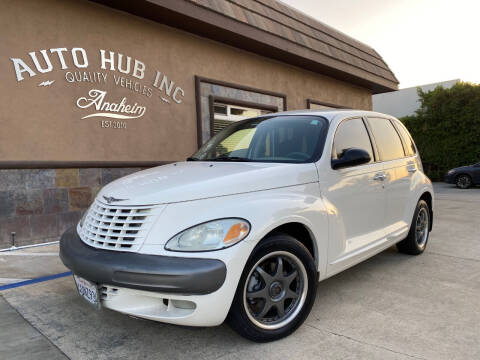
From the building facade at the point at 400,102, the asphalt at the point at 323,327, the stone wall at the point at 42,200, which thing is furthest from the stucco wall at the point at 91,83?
the building facade at the point at 400,102

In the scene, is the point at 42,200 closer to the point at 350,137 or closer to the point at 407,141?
the point at 350,137

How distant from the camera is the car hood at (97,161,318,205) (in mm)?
2451

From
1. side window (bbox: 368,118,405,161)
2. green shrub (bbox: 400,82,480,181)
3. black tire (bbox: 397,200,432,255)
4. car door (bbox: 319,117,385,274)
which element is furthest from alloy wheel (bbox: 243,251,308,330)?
green shrub (bbox: 400,82,480,181)

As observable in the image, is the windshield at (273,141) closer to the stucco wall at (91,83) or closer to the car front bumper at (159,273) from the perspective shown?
the car front bumper at (159,273)

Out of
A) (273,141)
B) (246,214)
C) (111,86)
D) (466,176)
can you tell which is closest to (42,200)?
(111,86)

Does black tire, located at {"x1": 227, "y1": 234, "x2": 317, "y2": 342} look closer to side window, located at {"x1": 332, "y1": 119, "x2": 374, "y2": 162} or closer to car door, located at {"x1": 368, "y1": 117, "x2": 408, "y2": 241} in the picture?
side window, located at {"x1": 332, "y1": 119, "x2": 374, "y2": 162}

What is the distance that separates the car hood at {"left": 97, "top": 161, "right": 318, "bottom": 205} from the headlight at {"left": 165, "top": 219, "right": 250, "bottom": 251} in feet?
0.73

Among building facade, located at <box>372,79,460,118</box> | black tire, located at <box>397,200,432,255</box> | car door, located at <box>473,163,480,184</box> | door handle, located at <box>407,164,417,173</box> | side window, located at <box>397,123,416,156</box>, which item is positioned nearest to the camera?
door handle, located at <box>407,164,417,173</box>

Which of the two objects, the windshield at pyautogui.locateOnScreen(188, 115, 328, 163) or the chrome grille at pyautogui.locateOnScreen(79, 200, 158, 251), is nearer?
the chrome grille at pyautogui.locateOnScreen(79, 200, 158, 251)

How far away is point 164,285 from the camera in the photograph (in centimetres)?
216

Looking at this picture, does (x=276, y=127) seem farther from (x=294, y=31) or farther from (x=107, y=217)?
(x=294, y=31)

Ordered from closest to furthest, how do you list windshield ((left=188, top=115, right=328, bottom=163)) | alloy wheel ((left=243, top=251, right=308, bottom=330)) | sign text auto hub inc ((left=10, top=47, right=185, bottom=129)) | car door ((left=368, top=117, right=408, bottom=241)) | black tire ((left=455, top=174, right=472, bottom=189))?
alloy wheel ((left=243, top=251, right=308, bottom=330)), windshield ((left=188, top=115, right=328, bottom=163)), car door ((left=368, top=117, right=408, bottom=241)), sign text auto hub inc ((left=10, top=47, right=185, bottom=129)), black tire ((left=455, top=174, right=472, bottom=189))

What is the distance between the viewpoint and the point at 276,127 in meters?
3.59

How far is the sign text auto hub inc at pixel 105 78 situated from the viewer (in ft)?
18.7
